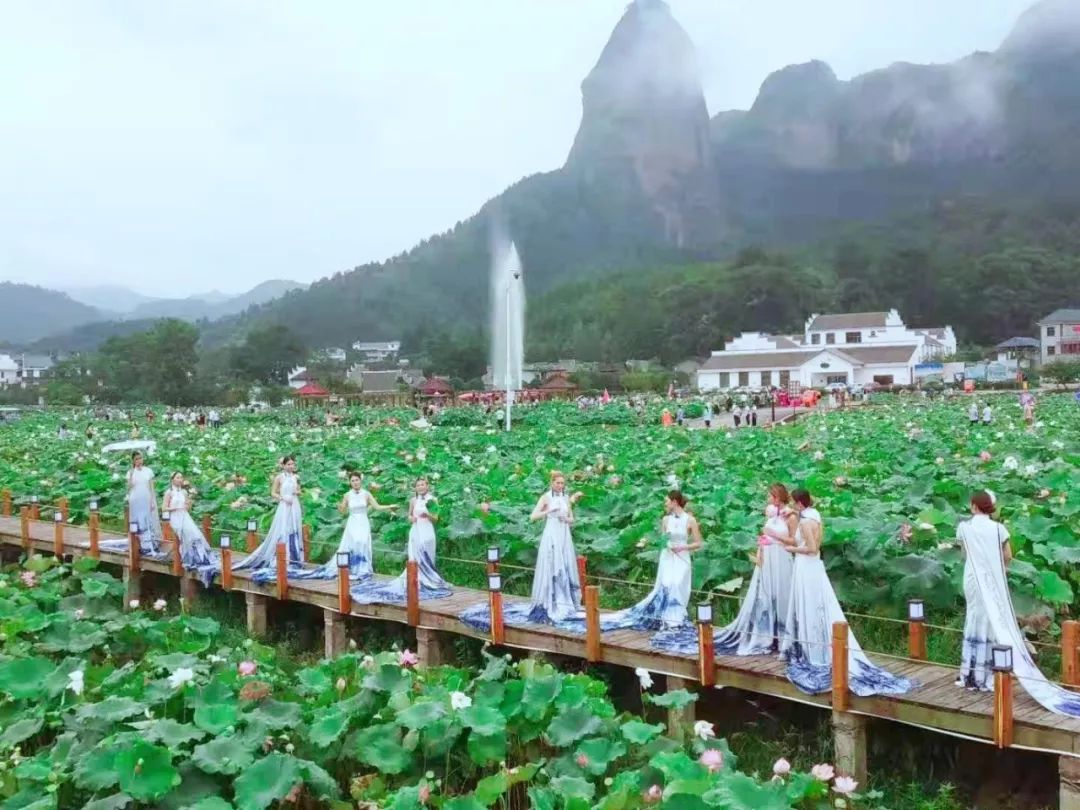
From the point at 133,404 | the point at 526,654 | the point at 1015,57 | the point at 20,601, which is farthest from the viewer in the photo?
the point at 1015,57

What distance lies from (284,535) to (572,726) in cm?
619

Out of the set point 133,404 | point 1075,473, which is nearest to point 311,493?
point 1075,473

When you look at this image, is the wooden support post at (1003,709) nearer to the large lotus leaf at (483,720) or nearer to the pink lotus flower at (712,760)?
the pink lotus flower at (712,760)

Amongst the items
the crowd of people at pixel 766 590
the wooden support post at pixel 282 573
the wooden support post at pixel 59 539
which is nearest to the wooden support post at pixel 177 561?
the crowd of people at pixel 766 590

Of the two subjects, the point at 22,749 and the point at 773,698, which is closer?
the point at 22,749

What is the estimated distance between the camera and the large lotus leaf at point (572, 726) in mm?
5480

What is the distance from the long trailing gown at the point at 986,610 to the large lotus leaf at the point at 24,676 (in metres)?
5.86

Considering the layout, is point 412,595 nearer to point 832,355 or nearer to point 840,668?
point 840,668

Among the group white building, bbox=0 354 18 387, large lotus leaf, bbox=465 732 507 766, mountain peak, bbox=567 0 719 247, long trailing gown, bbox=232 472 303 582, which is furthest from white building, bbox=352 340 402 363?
large lotus leaf, bbox=465 732 507 766

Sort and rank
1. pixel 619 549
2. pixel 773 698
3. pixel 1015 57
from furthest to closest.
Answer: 1. pixel 1015 57
2. pixel 619 549
3. pixel 773 698

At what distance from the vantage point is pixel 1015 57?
432ft

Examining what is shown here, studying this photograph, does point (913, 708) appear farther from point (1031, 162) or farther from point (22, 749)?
point (1031, 162)

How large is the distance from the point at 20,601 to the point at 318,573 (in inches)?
109

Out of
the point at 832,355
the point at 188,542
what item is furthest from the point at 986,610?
the point at 832,355
